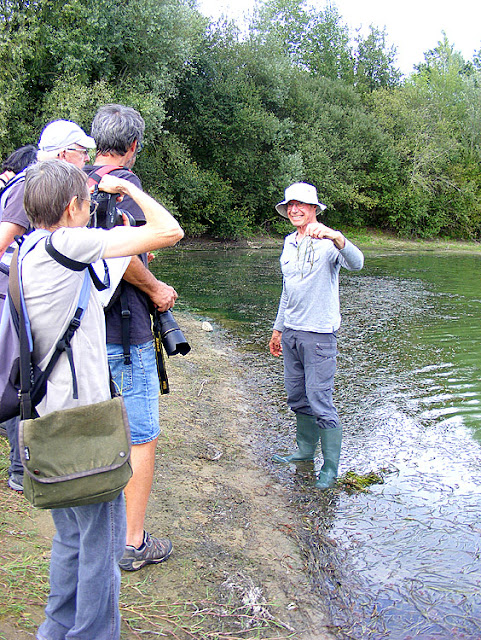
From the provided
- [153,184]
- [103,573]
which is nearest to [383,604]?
[103,573]

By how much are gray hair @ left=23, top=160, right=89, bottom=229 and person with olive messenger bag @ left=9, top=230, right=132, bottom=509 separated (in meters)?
0.08

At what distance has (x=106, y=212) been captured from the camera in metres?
3.01

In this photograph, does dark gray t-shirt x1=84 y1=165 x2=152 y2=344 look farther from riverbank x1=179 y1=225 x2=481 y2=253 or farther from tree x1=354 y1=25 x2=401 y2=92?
tree x1=354 y1=25 x2=401 y2=92

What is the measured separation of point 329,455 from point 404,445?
126cm

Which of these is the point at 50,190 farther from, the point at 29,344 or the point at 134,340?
the point at 134,340

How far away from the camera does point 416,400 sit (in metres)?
6.99

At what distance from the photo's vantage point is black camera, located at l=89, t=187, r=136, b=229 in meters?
2.98

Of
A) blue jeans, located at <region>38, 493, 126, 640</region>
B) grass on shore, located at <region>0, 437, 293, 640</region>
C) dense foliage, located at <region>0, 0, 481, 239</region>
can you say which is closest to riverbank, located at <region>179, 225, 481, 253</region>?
dense foliage, located at <region>0, 0, 481, 239</region>

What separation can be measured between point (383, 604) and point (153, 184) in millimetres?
26046

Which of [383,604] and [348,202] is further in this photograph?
[348,202]

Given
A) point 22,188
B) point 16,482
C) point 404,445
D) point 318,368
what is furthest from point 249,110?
point 16,482

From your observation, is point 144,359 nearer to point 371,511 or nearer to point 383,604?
point 383,604

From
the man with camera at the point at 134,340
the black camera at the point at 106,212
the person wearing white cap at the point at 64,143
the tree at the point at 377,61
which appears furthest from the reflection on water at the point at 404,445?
the tree at the point at 377,61

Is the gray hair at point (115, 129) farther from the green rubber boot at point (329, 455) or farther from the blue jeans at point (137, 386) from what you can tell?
the green rubber boot at point (329, 455)
